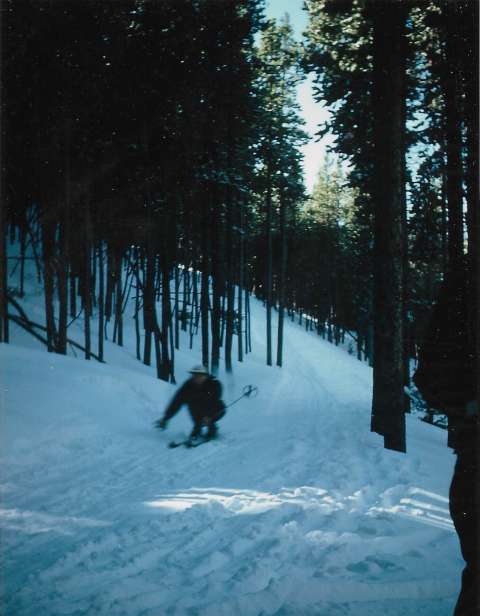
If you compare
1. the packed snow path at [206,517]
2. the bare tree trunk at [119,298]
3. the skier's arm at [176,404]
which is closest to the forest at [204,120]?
the bare tree trunk at [119,298]

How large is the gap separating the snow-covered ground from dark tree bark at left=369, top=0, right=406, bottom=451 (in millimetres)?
1166

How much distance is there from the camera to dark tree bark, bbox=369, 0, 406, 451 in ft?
27.3

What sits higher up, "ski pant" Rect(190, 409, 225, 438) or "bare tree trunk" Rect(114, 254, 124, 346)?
"bare tree trunk" Rect(114, 254, 124, 346)

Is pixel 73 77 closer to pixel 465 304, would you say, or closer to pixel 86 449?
pixel 86 449

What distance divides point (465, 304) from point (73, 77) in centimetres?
1053

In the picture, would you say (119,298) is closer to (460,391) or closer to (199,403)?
(199,403)

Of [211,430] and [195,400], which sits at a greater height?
[195,400]

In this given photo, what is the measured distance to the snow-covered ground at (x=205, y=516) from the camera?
294cm

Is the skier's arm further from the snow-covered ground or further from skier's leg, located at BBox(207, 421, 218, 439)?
skier's leg, located at BBox(207, 421, 218, 439)

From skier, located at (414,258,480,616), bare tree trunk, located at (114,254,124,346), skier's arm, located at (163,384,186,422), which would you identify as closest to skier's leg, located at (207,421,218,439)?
skier's arm, located at (163,384,186,422)

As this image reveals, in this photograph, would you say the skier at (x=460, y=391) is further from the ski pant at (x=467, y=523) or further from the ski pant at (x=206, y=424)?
the ski pant at (x=206, y=424)

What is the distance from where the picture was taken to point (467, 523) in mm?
2348

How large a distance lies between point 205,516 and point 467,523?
2748 mm

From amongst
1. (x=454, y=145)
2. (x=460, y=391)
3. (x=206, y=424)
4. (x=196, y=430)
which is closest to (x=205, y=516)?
(x=460, y=391)
